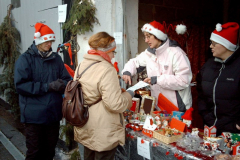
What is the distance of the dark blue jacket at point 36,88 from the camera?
8.64 ft

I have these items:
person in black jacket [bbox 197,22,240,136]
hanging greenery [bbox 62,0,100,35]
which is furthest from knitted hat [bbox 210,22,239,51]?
hanging greenery [bbox 62,0,100,35]

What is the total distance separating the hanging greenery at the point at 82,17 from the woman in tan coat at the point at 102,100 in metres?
1.74

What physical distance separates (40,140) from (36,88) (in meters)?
0.72

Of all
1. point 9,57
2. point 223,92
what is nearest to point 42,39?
point 223,92

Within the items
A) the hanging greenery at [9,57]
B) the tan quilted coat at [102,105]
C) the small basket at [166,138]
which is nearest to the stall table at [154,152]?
the small basket at [166,138]

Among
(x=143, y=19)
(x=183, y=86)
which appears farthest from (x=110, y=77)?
(x=143, y=19)

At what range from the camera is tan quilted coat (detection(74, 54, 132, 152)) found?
2.03 metres

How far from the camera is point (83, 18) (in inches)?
151

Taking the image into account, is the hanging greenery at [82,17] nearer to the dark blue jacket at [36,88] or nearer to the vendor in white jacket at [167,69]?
the dark blue jacket at [36,88]

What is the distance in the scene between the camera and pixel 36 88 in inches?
104

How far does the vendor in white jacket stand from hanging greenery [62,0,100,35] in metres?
1.27

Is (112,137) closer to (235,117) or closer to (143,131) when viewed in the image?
(143,131)

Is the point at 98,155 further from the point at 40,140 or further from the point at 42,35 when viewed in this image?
the point at 42,35

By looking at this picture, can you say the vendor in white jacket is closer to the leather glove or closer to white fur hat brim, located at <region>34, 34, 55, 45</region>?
the leather glove
